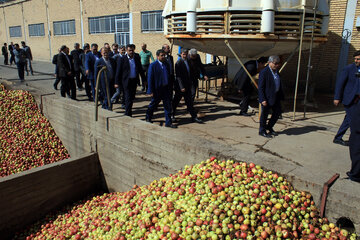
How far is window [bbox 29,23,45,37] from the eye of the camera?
96.5 feet

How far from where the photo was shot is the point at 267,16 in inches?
264

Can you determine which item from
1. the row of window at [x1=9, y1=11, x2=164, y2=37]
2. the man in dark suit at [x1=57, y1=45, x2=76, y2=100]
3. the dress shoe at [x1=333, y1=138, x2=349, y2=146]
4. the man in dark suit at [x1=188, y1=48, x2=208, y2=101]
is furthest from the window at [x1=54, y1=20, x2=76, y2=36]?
the dress shoe at [x1=333, y1=138, x2=349, y2=146]

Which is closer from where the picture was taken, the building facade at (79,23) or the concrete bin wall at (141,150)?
the concrete bin wall at (141,150)

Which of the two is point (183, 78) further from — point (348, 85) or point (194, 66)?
point (348, 85)

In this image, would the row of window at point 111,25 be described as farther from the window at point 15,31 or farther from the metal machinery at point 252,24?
the metal machinery at point 252,24

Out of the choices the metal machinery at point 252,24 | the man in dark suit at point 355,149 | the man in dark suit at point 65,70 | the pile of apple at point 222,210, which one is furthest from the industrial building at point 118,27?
the pile of apple at point 222,210

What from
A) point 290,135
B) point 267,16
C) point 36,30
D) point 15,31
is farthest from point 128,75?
point 15,31

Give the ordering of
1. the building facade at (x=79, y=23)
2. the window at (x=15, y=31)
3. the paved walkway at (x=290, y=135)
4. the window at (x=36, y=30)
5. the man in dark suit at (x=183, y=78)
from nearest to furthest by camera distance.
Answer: the paved walkway at (x=290, y=135)
the man in dark suit at (x=183, y=78)
the building facade at (x=79, y=23)
the window at (x=36, y=30)
the window at (x=15, y=31)

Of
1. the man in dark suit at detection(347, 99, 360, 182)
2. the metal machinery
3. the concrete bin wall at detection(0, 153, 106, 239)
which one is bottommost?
the concrete bin wall at detection(0, 153, 106, 239)

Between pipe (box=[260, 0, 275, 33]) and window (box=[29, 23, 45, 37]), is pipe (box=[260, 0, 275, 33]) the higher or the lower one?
the lower one

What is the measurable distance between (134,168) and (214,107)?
3.87 meters

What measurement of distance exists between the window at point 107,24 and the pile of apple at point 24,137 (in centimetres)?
1042

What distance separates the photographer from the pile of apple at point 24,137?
26.0 ft

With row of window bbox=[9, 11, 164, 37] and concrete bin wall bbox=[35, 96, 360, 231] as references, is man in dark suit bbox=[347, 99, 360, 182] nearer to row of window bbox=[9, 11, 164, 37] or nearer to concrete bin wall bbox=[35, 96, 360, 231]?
concrete bin wall bbox=[35, 96, 360, 231]
